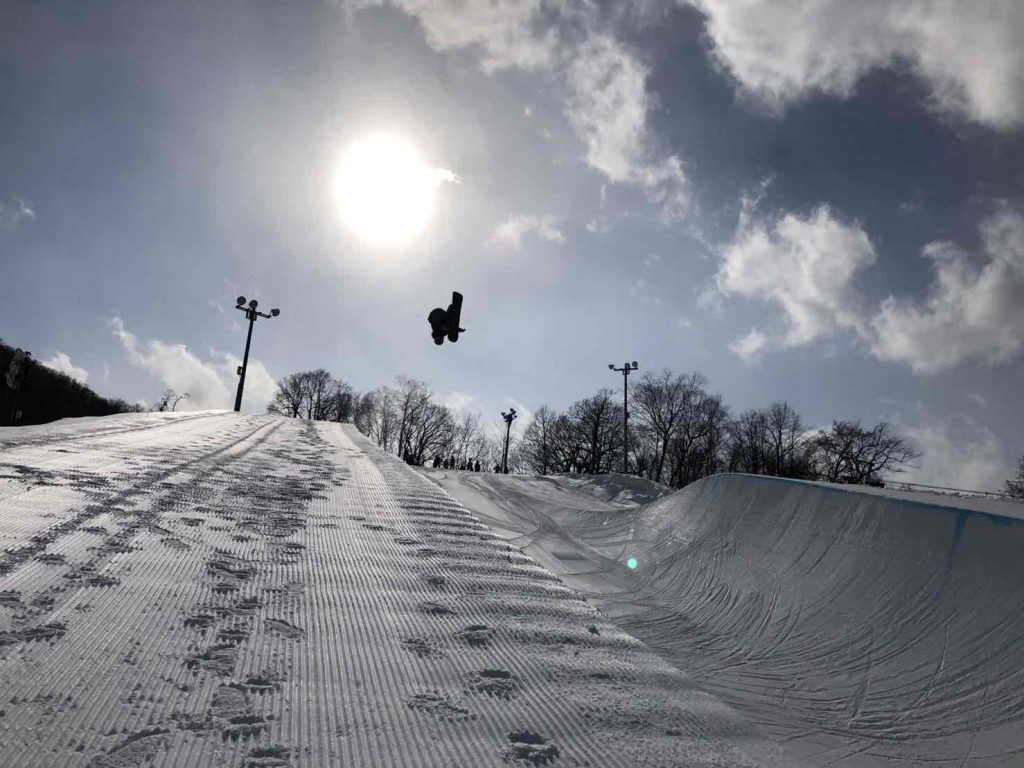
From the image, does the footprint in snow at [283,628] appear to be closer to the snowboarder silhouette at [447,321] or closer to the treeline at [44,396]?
the snowboarder silhouette at [447,321]

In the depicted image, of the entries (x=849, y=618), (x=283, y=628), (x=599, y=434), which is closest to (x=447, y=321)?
(x=849, y=618)

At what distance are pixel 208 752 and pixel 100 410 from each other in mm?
65346

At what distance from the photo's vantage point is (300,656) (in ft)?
4.67

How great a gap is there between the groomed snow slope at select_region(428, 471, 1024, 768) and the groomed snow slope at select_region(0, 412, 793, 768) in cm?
121

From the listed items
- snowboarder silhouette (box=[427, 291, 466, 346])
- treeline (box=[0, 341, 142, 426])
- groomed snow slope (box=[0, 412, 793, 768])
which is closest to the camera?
groomed snow slope (box=[0, 412, 793, 768])

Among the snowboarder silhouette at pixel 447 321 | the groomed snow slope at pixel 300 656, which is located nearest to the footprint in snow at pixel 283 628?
the groomed snow slope at pixel 300 656

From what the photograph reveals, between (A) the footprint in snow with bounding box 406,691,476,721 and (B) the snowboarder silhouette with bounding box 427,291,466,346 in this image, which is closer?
(A) the footprint in snow with bounding box 406,691,476,721

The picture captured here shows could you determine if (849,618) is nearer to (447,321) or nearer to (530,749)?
(530,749)

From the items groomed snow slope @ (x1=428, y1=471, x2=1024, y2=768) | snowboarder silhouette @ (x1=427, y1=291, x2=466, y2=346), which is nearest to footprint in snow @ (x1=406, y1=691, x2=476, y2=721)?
groomed snow slope @ (x1=428, y1=471, x2=1024, y2=768)

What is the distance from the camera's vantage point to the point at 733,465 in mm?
49656

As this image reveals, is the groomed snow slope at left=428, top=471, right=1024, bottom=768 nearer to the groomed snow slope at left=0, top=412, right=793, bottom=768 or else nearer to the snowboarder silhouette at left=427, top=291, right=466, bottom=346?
the groomed snow slope at left=0, top=412, right=793, bottom=768

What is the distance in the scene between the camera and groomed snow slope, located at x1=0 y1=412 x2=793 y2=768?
106cm

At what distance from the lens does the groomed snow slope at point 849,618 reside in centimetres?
219

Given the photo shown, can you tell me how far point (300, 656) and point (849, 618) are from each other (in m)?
3.17
